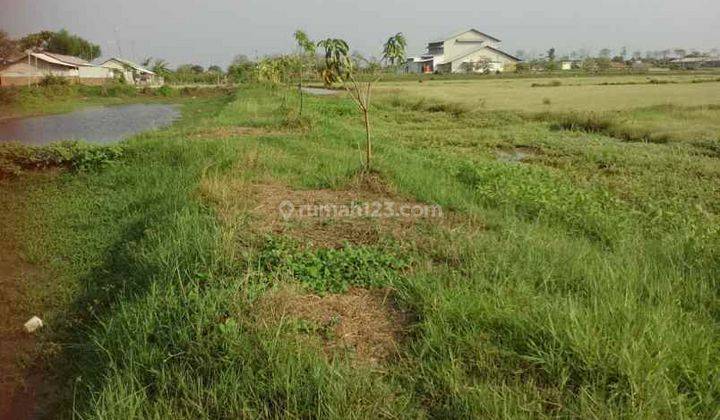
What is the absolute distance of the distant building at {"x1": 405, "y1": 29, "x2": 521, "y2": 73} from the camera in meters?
65.1

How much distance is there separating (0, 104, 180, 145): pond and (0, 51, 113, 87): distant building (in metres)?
1.57

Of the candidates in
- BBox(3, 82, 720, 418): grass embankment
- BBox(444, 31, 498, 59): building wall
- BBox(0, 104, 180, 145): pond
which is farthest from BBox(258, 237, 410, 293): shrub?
BBox(444, 31, 498, 59): building wall

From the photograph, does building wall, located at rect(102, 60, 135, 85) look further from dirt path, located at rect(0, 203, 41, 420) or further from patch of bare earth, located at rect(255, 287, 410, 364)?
patch of bare earth, located at rect(255, 287, 410, 364)

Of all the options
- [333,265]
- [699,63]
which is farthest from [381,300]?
[699,63]

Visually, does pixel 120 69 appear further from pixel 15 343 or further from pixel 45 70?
pixel 15 343

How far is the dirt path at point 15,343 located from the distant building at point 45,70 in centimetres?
861

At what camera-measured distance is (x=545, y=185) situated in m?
7.24

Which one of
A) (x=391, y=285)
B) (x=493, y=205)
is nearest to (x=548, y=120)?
(x=493, y=205)

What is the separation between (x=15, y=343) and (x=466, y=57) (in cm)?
6857

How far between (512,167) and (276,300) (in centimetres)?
680

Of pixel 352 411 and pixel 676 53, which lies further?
pixel 676 53

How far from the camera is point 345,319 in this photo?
293 cm

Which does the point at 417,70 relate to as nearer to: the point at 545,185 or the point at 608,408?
the point at 545,185

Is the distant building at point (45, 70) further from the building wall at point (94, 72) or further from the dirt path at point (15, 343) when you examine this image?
the dirt path at point (15, 343)
